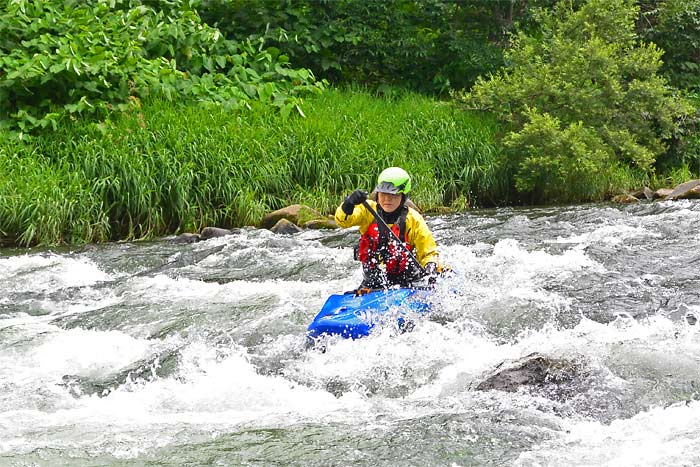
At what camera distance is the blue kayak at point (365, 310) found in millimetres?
5891

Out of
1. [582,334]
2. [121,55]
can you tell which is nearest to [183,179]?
[121,55]

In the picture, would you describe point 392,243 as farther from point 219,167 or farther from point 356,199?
point 219,167

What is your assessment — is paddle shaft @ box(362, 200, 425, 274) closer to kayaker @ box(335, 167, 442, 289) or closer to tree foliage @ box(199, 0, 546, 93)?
kayaker @ box(335, 167, 442, 289)

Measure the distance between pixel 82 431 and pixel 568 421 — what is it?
2440 mm

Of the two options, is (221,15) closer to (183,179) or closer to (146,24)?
(146,24)

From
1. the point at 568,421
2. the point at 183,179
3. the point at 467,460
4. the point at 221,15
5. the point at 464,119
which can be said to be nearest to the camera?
the point at 467,460

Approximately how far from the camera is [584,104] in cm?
1393

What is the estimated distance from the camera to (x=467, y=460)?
4.14 metres

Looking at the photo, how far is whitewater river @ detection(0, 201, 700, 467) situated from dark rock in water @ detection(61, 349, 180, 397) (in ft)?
0.06

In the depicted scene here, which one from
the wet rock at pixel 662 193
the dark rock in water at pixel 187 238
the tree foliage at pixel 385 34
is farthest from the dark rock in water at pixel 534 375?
the tree foliage at pixel 385 34

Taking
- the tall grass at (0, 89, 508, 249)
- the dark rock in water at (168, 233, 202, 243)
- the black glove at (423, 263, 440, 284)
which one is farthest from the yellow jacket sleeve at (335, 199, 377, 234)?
the tall grass at (0, 89, 508, 249)

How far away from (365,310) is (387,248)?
0.78 m

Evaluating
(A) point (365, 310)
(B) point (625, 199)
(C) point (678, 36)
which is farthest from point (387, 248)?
(C) point (678, 36)

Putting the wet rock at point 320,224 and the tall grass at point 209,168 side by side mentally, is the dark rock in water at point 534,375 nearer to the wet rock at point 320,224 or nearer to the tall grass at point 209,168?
the wet rock at point 320,224
